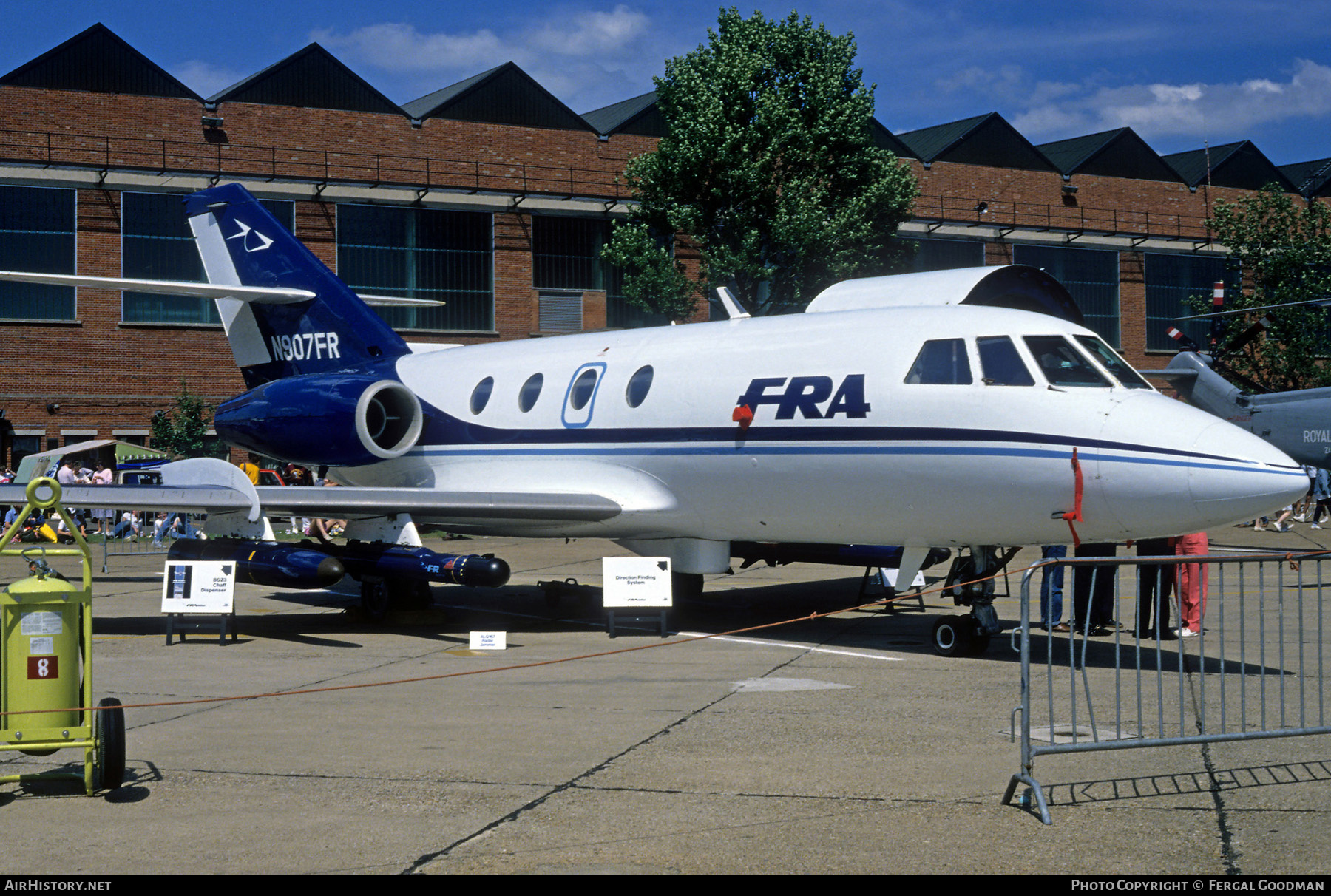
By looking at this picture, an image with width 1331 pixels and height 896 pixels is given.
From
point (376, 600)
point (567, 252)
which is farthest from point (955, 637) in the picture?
point (567, 252)

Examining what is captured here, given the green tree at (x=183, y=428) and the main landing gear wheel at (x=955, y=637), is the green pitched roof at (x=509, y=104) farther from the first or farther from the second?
the main landing gear wheel at (x=955, y=637)

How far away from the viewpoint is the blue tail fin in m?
16.8

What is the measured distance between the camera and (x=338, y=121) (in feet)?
125

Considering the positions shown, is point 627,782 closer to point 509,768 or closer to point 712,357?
point 509,768

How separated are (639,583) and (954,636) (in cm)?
315

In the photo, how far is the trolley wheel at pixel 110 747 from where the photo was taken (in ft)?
20.3

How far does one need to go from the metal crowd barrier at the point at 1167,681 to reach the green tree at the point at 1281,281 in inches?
Answer: 1230

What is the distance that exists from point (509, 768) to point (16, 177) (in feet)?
109

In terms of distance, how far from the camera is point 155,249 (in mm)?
35375

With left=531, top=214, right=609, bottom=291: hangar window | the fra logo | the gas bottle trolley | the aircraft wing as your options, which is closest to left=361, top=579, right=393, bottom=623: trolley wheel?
the aircraft wing

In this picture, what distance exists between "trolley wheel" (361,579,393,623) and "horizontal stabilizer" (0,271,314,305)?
13.8ft

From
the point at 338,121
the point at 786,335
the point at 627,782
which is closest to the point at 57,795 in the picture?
the point at 627,782

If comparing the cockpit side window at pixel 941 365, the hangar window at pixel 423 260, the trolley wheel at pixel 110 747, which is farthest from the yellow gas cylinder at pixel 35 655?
the hangar window at pixel 423 260

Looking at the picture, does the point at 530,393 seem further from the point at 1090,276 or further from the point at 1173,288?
the point at 1173,288
